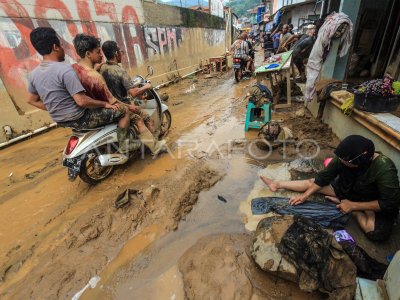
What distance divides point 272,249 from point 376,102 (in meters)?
2.69

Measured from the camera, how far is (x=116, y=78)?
11.8ft

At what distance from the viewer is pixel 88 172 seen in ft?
11.4

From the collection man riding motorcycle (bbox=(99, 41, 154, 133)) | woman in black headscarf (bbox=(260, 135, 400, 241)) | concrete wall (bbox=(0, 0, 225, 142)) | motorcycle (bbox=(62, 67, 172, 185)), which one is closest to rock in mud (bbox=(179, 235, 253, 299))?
woman in black headscarf (bbox=(260, 135, 400, 241))

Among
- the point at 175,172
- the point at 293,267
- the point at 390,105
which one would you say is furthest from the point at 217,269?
the point at 390,105

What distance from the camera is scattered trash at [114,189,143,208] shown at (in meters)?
3.02

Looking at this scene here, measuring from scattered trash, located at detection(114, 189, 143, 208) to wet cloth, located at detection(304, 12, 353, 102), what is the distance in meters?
4.21

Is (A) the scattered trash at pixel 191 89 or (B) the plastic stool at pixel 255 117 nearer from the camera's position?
(B) the plastic stool at pixel 255 117

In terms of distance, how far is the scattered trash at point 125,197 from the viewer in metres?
3.02

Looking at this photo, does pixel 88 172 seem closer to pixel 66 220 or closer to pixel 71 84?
pixel 66 220

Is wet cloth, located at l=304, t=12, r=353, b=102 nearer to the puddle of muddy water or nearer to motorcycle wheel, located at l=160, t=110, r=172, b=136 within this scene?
the puddle of muddy water

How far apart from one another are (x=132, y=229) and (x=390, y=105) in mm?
3834

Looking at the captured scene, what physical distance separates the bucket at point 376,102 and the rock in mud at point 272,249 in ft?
7.63

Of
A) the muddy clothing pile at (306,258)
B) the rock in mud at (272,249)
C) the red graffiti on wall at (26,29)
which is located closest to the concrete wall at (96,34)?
the red graffiti on wall at (26,29)

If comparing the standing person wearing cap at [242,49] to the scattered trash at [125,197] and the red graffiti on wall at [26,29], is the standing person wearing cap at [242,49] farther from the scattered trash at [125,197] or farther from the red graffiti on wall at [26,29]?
the scattered trash at [125,197]
